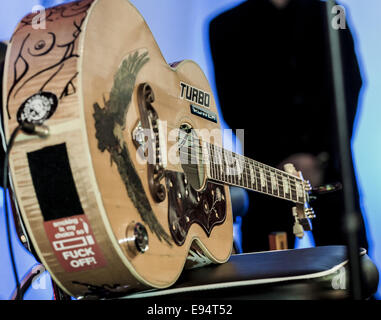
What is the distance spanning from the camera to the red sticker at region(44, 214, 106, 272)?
2.10ft

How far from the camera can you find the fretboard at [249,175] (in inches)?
40.8

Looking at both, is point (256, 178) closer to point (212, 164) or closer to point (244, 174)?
point (244, 174)

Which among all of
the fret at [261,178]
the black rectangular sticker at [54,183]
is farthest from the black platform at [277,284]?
the fret at [261,178]

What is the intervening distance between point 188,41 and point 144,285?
1.58 meters

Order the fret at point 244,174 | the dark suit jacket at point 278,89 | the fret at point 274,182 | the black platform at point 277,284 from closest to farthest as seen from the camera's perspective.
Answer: the black platform at point 277,284 → the fret at point 244,174 → the fret at point 274,182 → the dark suit jacket at point 278,89

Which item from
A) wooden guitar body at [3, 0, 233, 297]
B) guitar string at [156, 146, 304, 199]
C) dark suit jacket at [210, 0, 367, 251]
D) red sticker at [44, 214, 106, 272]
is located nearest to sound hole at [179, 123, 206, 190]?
guitar string at [156, 146, 304, 199]

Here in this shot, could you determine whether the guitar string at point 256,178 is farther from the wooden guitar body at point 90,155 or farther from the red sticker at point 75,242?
the red sticker at point 75,242

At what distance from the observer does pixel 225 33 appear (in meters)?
2.08

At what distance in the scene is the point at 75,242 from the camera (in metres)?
0.65

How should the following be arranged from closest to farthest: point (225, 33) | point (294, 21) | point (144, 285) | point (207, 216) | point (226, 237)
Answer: point (144, 285)
point (207, 216)
point (226, 237)
point (294, 21)
point (225, 33)

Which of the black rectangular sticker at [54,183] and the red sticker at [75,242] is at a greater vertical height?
the black rectangular sticker at [54,183]

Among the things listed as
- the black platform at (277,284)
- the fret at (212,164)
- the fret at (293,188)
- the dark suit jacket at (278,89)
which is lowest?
the black platform at (277,284)
